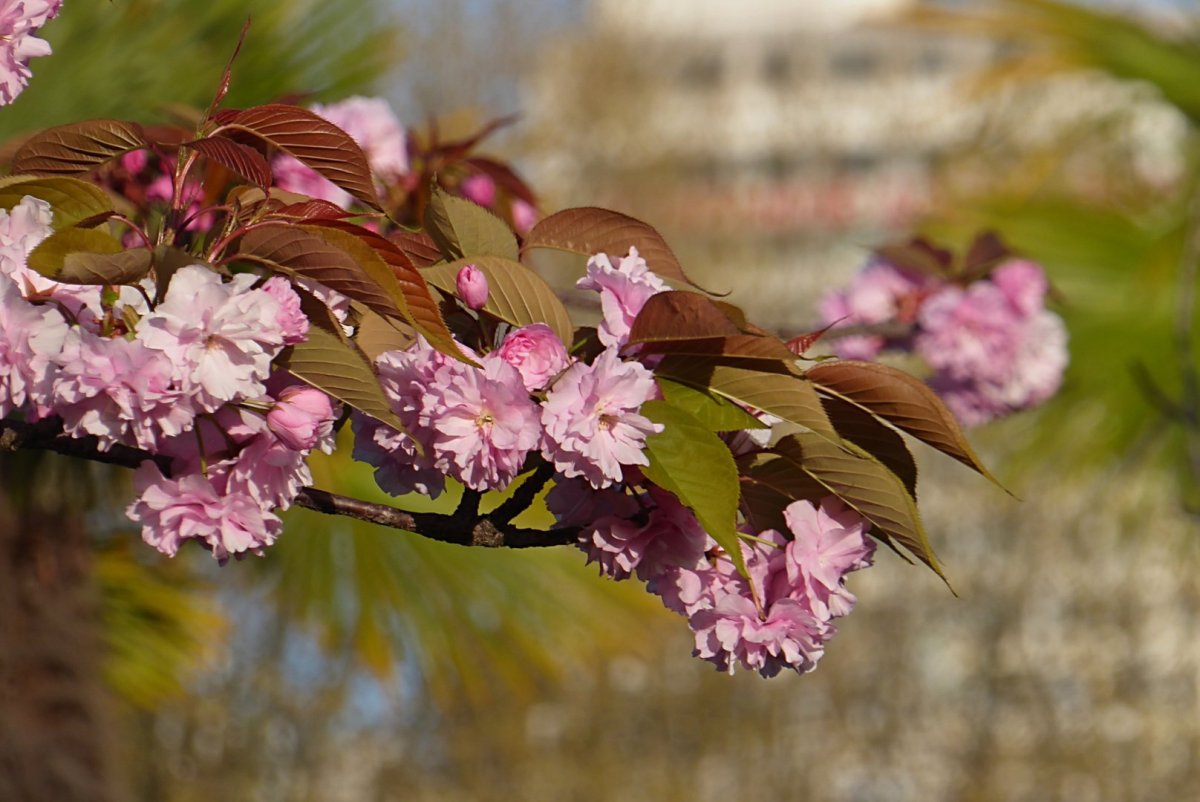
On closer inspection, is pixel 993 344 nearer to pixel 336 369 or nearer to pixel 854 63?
pixel 336 369

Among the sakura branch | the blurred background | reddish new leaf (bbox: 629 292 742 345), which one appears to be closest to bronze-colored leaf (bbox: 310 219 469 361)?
the sakura branch

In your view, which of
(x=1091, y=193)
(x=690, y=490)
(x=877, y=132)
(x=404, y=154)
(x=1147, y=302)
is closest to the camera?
(x=690, y=490)

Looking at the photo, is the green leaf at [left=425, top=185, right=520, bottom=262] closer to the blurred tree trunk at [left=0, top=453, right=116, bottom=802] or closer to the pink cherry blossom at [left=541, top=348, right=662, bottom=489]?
the pink cherry blossom at [left=541, top=348, right=662, bottom=489]

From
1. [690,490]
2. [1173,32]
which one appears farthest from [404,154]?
[1173,32]

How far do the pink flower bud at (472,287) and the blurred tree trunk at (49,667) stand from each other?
2258 millimetres

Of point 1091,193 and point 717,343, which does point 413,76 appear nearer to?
point 1091,193

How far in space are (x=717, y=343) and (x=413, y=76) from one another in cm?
1133

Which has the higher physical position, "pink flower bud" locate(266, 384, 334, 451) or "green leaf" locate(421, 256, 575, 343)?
Answer: "green leaf" locate(421, 256, 575, 343)

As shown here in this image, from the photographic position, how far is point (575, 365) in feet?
3.20

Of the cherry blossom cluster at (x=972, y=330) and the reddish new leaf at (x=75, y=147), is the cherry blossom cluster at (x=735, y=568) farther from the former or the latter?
the cherry blossom cluster at (x=972, y=330)

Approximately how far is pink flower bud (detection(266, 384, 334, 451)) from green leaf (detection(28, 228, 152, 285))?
0.39 ft

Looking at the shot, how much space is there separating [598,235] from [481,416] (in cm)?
18

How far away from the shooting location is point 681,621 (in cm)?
757

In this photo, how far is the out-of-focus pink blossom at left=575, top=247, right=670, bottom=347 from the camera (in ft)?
3.34
